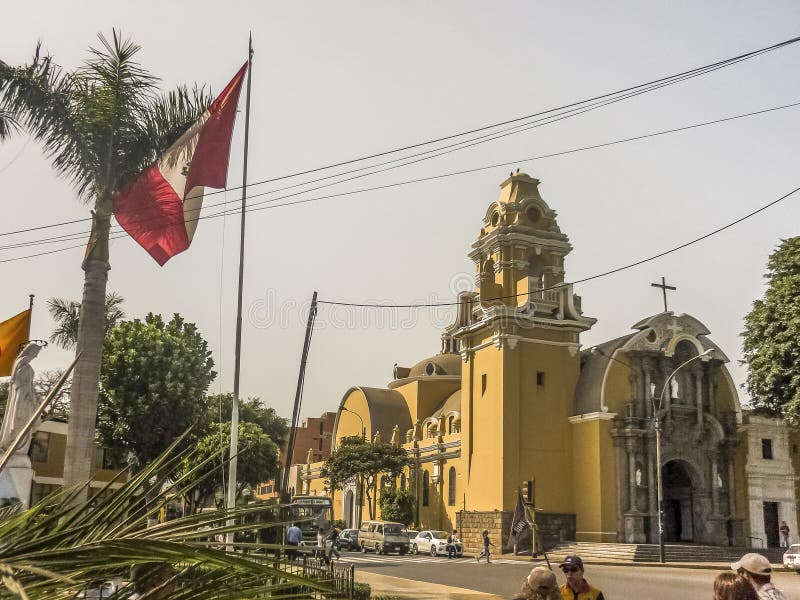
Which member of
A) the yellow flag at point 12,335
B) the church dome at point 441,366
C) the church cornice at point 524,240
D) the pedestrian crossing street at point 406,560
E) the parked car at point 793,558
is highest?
the church cornice at point 524,240

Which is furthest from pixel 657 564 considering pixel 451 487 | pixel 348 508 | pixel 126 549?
pixel 126 549

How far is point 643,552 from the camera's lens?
33719 millimetres

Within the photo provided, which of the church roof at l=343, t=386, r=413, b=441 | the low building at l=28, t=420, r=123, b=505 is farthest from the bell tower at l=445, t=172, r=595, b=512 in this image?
the low building at l=28, t=420, r=123, b=505

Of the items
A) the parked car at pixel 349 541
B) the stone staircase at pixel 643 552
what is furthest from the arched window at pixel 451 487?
the stone staircase at pixel 643 552

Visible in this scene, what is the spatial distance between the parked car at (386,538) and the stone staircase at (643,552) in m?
6.46

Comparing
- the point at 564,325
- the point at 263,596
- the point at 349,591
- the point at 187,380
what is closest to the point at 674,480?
the point at 564,325

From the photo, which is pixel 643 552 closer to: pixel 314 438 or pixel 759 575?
pixel 759 575

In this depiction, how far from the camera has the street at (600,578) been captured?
1898 centimetres

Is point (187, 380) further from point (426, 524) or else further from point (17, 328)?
point (426, 524)

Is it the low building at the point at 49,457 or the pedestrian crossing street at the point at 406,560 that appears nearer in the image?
the pedestrian crossing street at the point at 406,560

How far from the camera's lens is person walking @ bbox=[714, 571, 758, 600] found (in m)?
4.75

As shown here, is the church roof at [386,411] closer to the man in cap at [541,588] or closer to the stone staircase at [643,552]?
the stone staircase at [643,552]

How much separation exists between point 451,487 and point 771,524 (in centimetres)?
1565

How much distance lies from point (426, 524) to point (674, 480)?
13.3 metres
